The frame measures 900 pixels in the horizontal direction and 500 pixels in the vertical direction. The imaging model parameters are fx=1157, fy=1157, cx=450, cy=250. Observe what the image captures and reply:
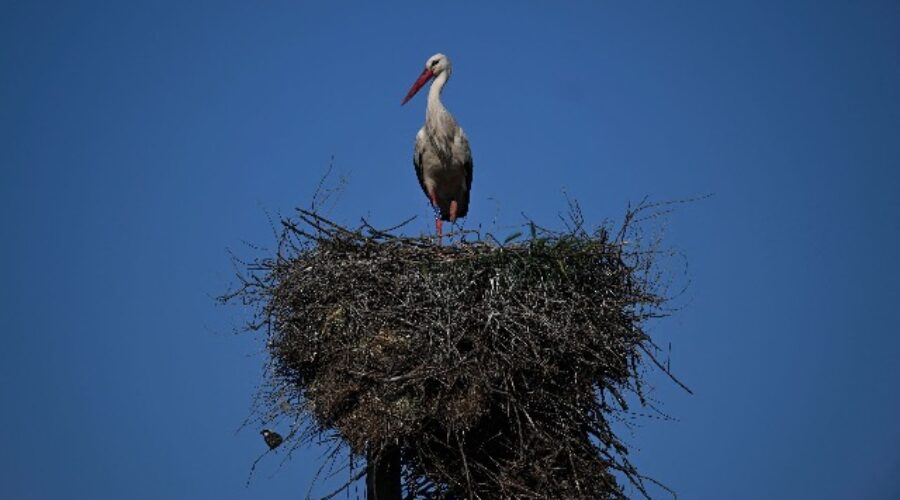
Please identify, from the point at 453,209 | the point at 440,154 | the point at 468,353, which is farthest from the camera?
the point at 453,209

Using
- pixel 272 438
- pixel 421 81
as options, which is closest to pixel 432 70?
pixel 421 81

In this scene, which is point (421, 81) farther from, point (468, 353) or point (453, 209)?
point (468, 353)

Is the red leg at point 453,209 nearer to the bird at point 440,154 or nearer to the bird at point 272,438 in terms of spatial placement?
the bird at point 440,154

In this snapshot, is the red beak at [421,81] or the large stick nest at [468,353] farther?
the red beak at [421,81]

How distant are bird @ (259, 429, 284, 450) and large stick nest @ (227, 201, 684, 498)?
0.43 ft

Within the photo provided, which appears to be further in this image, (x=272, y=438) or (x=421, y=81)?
(x=421, y=81)

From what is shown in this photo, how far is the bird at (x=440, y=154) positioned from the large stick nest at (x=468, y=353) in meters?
2.83

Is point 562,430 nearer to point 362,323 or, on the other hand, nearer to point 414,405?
point 414,405

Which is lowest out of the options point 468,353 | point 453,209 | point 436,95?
point 468,353

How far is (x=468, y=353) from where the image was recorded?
17.9 ft

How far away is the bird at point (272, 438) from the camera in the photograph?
5.80 meters

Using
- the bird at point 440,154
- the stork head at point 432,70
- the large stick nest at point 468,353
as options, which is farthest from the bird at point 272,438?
the stork head at point 432,70

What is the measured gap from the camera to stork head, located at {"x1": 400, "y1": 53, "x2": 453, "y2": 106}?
9.16m

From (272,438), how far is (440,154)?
3.49m
